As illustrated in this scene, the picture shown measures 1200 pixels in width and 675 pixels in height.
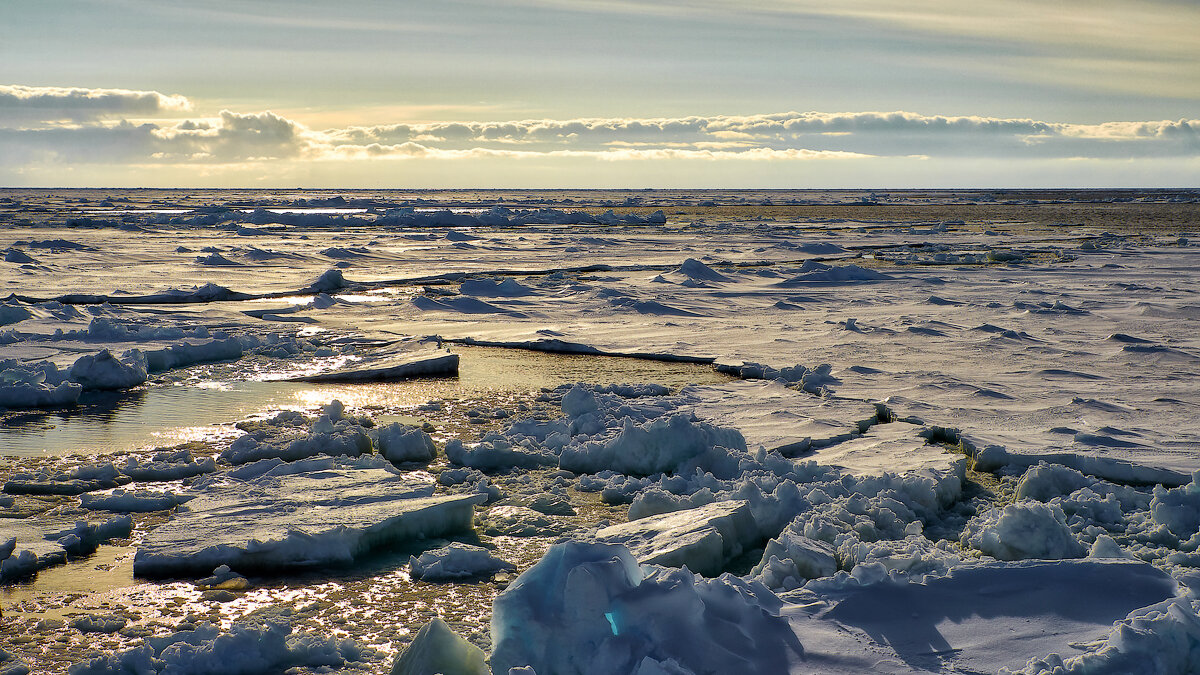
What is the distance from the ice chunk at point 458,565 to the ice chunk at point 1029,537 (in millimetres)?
2171

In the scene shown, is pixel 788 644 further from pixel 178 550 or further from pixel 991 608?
pixel 178 550

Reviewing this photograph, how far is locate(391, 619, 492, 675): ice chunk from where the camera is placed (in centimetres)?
278

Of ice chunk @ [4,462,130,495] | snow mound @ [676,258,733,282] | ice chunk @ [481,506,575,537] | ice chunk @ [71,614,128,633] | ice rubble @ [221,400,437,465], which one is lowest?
ice chunk @ [481,506,575,537]

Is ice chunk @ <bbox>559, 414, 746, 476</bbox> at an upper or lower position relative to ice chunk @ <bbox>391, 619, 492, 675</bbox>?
lower

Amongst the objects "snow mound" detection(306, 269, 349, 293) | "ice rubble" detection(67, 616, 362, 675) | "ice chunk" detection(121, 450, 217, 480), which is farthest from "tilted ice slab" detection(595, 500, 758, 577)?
"snow mound" detection(306, 269, 349, 293)

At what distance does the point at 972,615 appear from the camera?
317 cm

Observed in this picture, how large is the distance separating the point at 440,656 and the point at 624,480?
8.85ft

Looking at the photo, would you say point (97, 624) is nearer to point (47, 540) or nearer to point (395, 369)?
point (47, 540)

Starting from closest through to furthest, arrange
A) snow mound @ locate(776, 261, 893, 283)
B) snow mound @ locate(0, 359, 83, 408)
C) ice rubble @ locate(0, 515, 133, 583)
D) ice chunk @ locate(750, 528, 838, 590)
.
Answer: ice chunk @ locate(750, 528, 838, 590)
ice rubble @ locate(0, 515, 133, 583)
snow mound @ locate(0, 359, 83, 408)
snow mound @ locate(776, 261, 893, 283)

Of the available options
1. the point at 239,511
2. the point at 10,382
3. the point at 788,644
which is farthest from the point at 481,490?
the point at 10,382

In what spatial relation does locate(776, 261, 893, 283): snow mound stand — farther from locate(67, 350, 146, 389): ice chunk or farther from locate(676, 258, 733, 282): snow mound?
locate(67, 350, 146, 389): ice chunk

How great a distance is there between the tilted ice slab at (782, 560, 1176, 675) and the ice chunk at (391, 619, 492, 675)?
99 centimetres

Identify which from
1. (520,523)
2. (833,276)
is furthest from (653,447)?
(833,276)

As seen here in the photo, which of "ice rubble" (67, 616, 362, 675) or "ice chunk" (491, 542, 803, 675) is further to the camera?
"ice rubble" (67, 616, 362, 675)
